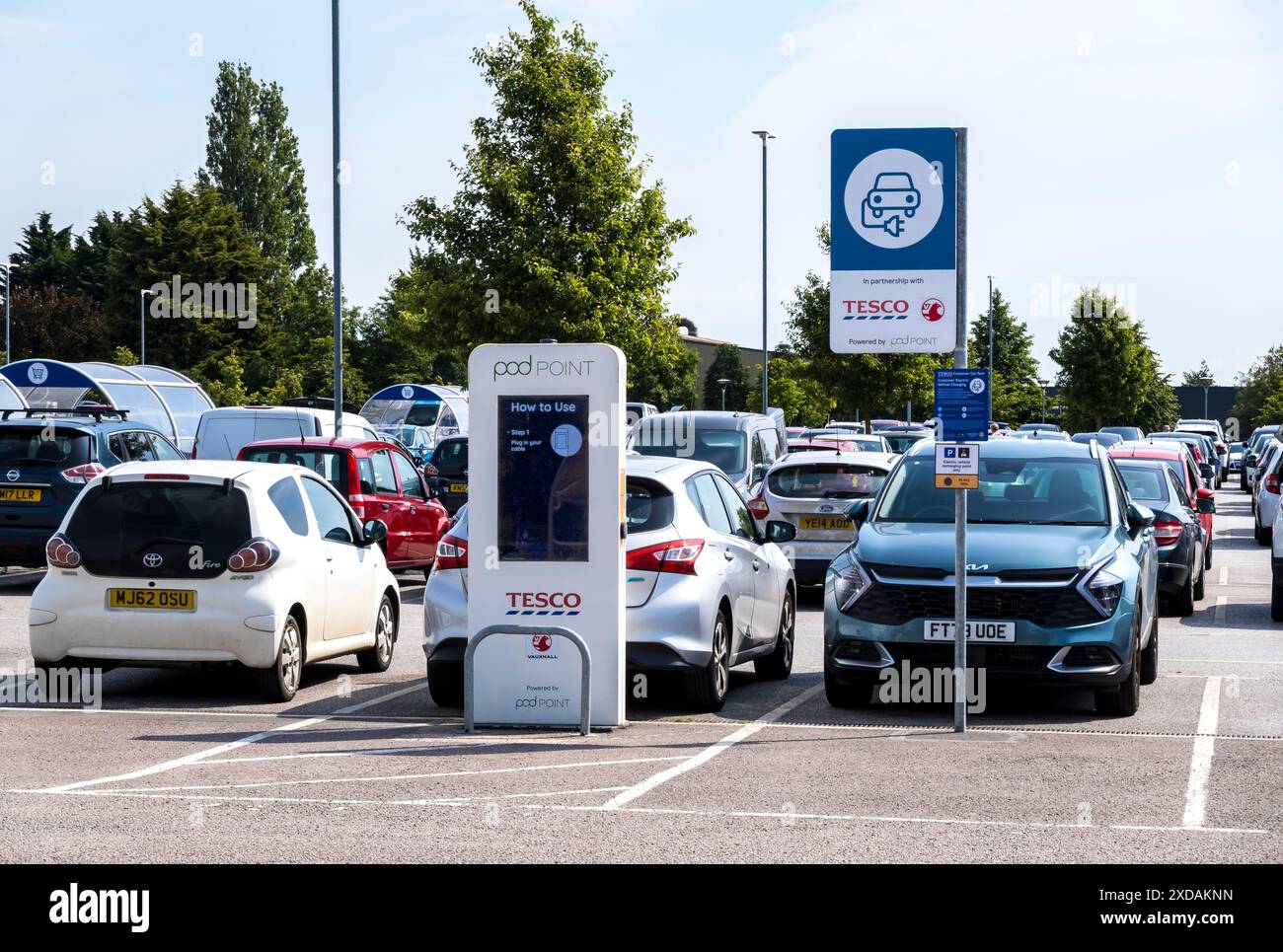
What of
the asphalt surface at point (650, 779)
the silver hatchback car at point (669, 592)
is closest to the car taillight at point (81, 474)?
the asphalt surface at point (650, 779)

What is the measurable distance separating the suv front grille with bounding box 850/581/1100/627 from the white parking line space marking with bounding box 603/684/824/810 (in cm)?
88

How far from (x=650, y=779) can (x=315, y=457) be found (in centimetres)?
1198

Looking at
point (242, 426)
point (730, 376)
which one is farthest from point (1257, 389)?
point (242, 426)

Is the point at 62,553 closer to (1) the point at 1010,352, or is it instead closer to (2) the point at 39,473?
(2) the point at 39,473

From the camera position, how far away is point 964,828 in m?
7.54

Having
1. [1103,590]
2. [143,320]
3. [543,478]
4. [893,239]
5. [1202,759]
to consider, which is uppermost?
[143,320]

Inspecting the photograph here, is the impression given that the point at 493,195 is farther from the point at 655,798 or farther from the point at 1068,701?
the point at 655,798

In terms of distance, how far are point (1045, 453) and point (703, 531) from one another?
278cm

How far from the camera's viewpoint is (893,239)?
10578 mm

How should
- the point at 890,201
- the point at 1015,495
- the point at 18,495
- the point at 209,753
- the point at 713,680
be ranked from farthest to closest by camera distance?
the point at 18,495
the point at 1015,495
the point at 713,680
the point at 890,201
the point at 209,753

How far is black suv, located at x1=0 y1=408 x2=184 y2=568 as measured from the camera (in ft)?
63.7

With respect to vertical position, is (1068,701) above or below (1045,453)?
below
